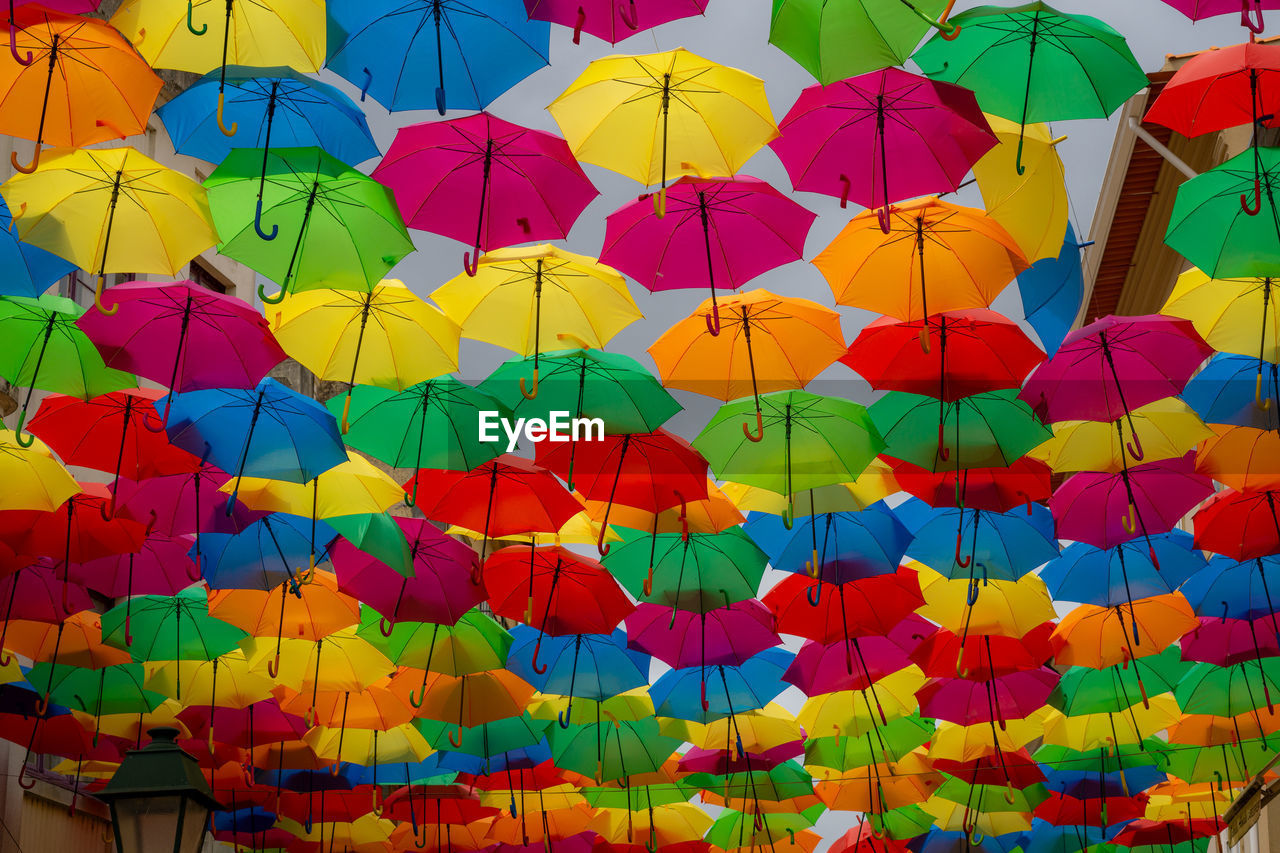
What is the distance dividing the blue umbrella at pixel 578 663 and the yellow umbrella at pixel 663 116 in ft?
16.4

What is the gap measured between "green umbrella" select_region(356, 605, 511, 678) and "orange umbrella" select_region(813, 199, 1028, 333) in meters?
4.39

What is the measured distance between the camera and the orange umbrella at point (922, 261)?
23.5 feet

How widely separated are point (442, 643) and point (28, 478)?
3.40 meters

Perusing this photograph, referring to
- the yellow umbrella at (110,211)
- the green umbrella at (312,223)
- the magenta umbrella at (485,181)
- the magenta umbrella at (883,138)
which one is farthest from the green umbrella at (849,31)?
the yellow umbrella at (110,211)

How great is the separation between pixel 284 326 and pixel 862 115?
3.65 metres

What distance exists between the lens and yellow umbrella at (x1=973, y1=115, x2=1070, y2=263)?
680 cm

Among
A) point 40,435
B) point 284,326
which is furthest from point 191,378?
point 40,435

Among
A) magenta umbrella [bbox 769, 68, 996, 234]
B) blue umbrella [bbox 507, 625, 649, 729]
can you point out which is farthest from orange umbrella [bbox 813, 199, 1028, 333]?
blue umbrella [bbox 507, 625, 649, 729]

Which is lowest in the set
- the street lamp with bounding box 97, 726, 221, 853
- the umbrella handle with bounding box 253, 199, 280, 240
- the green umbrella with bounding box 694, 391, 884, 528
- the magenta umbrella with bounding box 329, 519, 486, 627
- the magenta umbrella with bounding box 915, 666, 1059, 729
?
the street lamp with bounding box 97, 726, 221, 853

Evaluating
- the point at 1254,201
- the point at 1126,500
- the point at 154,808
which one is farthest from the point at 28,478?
the point at 1254,201

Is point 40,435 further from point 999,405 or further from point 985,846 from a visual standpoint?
point 985,846

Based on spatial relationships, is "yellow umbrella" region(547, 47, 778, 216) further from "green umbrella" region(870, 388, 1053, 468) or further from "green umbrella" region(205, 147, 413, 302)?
"green umbrella" region(870, 388, 1053, 468)

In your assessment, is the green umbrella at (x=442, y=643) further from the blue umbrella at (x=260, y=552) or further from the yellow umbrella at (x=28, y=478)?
the yellow umbrella at (x=28, y=478)

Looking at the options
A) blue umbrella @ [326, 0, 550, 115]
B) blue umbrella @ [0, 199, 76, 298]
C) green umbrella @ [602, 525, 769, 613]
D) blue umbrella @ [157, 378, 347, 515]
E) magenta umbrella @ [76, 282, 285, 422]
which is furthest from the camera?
green umbrella @ [602, 525, 769, 613]
